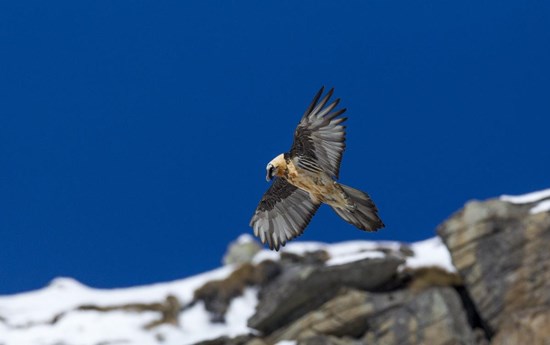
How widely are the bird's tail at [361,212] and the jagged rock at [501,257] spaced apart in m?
16.9

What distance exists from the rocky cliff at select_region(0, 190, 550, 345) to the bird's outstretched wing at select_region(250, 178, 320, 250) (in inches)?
534

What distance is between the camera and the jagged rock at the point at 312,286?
2836 cm

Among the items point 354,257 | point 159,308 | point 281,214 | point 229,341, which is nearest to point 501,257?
point 354,257

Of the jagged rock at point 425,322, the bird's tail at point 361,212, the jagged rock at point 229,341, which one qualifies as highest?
the jagged rock at point 229,341

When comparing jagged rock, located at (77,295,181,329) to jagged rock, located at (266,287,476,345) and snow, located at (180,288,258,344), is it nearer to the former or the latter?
snow, located at (180,288,258,344)

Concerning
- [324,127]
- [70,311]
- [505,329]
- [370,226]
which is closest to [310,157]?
[324,127]

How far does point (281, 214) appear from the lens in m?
13.9

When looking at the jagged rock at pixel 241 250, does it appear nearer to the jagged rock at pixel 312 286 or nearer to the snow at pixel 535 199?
the jagged rock at pixel 312 286

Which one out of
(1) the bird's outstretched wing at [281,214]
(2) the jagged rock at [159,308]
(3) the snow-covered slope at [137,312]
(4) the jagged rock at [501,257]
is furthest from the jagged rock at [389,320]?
(1) the bird's outstretched wing at [281,214]

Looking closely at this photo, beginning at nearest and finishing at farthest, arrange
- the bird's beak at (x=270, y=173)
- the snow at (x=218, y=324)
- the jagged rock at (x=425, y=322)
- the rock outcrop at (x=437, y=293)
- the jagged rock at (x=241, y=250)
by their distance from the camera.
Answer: the bird's beak at (x=270, y=173) → the jagged rock at (x=425, y=322) → the rock outcrop at (x=437, y=293) → the snow at (x=218, y=324) → the jagged rock at (x=241, y=250)

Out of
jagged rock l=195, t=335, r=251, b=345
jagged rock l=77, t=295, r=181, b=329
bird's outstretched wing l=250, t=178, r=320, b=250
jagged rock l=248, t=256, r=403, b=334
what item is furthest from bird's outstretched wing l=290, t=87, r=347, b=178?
jagged rock l=77, t=295, r=181, b=329

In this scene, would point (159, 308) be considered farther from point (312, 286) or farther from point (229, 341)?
point (312, 286)

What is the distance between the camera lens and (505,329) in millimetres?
27078

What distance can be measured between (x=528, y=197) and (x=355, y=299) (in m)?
6.98
